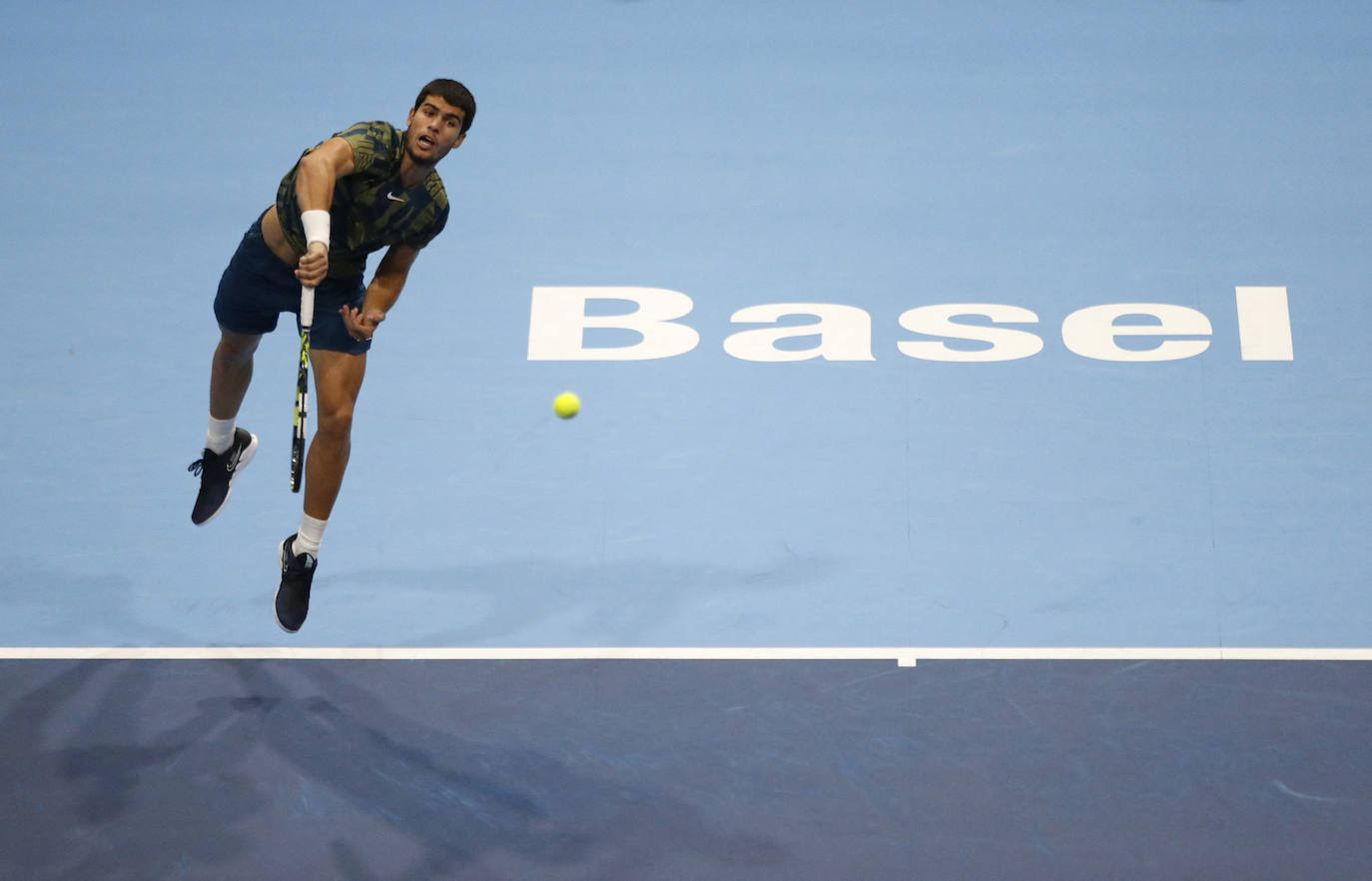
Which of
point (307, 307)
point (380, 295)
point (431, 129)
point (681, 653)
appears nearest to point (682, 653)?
point (681, 653)

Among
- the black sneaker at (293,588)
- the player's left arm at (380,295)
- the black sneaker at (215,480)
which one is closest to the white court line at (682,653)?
the black sneaker at (215,480)

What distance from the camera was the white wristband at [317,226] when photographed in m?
4.73

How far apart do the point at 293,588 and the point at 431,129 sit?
5.98ft

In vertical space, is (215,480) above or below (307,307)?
below

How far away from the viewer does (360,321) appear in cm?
508

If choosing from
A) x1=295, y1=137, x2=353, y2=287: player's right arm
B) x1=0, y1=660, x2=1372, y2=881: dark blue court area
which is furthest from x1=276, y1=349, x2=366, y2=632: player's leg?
x1=0, y1=660, x2=1372, y2=881: dark blue court area

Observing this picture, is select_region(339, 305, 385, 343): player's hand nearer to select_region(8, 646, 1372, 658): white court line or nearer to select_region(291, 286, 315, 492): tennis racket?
select_region(291, 286, 315, 492): tennis racket

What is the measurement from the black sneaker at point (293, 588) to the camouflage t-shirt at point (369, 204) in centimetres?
110

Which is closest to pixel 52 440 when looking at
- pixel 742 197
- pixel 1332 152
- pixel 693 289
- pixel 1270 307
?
pixel 693 289

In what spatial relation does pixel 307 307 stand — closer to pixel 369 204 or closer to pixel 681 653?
pixel 369 204

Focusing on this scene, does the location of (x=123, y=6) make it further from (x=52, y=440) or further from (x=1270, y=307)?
(x=1270, y=307)

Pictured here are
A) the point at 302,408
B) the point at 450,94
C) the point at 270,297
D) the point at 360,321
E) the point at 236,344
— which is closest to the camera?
the point at 450,94

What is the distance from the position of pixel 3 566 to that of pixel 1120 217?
6215 millimetres

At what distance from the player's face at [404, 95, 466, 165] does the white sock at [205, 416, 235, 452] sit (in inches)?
66.0
